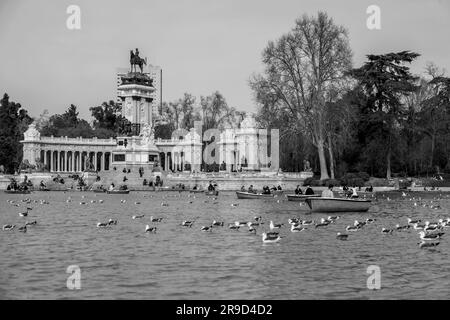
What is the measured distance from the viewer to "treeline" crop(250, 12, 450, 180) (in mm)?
67438

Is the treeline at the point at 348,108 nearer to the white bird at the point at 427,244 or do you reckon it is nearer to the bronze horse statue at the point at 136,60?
the bronze horse statue at the point at 136,60

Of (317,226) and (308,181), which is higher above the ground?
(308,181)

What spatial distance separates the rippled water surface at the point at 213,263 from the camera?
16938 mm

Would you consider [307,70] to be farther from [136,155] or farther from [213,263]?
[213,263]

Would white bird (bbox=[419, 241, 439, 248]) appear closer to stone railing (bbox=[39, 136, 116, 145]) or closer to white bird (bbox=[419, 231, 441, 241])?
white bird (bbox=[419, 231, 441, 241])

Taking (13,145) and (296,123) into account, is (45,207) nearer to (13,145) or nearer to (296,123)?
(296,123)

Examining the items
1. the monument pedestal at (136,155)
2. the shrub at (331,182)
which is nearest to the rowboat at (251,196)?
the shrub at (331,182)

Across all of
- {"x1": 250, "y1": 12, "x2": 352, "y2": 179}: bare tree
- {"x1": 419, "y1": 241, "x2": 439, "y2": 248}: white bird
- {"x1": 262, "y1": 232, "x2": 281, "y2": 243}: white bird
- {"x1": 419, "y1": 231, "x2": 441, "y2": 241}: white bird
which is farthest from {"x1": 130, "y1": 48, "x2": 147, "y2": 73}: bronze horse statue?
{"x1": 419, "y1": 241, "x2": 439, "y2": 248}: white bird

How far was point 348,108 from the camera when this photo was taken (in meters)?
67.1

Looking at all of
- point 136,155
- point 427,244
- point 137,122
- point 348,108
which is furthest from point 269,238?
point 137,122

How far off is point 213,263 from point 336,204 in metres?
18.4

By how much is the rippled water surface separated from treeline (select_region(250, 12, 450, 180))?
35.4m

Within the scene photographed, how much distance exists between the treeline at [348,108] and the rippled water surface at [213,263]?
35390mm

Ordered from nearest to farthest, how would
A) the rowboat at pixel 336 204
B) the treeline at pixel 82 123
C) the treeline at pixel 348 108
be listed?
the rowboat at pixel 336 204 → the treeline at pixel 348 108 → the treeline at pixel 82 123
